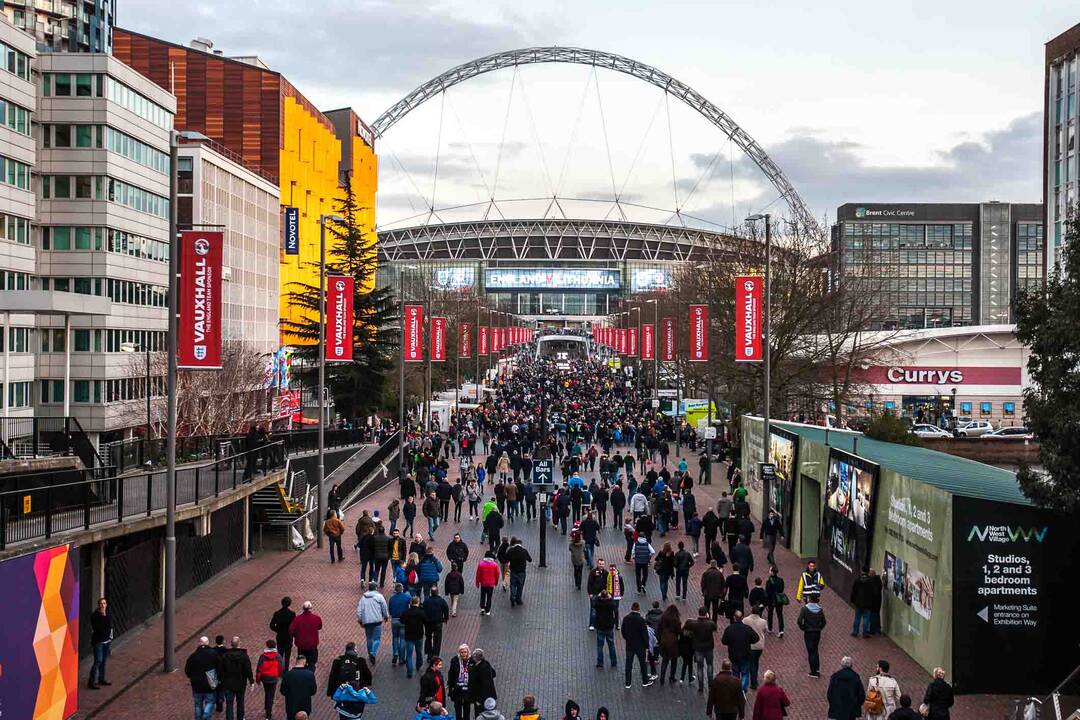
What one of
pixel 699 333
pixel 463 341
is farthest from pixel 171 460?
pixel 463 341

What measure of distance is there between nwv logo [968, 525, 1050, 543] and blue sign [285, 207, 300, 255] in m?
75.4

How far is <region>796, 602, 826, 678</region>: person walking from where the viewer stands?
16.2m

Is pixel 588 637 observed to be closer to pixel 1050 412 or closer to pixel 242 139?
pixel 1050 412

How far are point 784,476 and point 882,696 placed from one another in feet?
50.2

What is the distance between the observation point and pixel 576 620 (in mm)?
20156

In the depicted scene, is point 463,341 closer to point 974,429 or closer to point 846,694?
point 974,429

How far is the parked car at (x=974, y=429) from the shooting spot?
5750 cm

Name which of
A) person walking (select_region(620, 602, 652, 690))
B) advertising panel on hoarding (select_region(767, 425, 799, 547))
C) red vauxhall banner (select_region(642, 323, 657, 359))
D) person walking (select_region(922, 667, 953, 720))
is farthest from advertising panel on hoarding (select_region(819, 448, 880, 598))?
red vauxhall banner (select_region(642, 323, 657, 359))

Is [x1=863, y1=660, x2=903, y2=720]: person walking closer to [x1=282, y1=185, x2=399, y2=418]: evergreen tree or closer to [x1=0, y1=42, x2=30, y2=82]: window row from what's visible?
[x1=282, y1=185, x2=399, y2=418]: evergreen tree

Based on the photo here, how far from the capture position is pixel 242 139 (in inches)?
3388

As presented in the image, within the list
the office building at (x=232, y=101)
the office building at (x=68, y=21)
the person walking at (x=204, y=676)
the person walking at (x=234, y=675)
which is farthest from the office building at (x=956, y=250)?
the person walking at (x=204, y=676)

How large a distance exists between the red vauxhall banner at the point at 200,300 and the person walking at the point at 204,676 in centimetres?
788

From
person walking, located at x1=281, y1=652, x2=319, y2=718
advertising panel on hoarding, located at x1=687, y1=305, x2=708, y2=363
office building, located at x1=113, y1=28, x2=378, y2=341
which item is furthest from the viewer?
office building, located at x1=113, y1=28, x2=378, y2=341

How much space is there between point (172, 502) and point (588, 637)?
24.0ft
